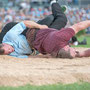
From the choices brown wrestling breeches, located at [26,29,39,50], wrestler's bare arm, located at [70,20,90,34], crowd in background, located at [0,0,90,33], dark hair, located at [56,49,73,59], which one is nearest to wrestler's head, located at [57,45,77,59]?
dark hair, located at [56,49,73,59]

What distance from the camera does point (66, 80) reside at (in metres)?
5.66

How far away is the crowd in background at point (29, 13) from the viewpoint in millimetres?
23984

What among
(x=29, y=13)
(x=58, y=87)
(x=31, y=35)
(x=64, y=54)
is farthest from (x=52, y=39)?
(x=29, y=13)

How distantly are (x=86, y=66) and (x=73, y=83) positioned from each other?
1.48m

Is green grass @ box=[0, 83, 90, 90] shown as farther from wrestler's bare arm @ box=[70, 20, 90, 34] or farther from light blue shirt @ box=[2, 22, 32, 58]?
light blue shirt @ box=[2, 22, 32, 58]

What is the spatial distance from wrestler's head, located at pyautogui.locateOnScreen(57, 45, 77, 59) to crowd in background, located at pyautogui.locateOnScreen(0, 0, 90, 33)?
15508 millimetres

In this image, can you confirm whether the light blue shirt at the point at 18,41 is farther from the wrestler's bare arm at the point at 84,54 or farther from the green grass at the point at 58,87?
the green grass at the point at 58,87

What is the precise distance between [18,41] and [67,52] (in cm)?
132

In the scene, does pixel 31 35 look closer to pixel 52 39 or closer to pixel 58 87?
pixel 52 39

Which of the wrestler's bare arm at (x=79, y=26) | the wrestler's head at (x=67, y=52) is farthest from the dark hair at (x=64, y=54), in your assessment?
the wrestler's bare arm at (x=79, y=26)

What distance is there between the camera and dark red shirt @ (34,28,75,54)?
7.80 m

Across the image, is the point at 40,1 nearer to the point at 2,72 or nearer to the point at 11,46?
the point at 11,46

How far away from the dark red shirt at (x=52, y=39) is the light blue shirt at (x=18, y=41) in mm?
310

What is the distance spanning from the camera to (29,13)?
83.3 ft
